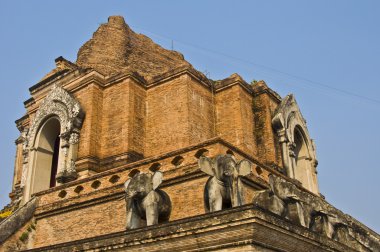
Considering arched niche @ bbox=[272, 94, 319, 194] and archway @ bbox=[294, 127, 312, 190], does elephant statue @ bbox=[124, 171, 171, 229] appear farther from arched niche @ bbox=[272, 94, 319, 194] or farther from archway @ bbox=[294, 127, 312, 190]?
archway @ bbox=[294, 127, 312, 190]

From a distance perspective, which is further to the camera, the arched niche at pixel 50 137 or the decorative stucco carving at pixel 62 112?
the decorative stucco carving at pixel 62 112

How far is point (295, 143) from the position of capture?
18.3m

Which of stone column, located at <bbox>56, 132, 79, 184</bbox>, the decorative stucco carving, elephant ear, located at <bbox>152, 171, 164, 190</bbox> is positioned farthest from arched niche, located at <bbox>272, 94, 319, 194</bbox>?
elephant ear, located at <bbox>152, 171, 164, 190</bbox>

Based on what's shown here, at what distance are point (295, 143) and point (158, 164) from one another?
8.31 m

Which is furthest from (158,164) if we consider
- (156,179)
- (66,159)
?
(66,159)

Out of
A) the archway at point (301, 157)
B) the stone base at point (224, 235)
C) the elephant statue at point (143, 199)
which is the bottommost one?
the stone base at point (224, 235)

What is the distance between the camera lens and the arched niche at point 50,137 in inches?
600

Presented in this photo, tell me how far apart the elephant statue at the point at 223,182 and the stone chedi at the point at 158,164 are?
0.02m

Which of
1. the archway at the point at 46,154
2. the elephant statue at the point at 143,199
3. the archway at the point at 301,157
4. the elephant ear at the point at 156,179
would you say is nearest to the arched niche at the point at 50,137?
the archway at the point at 46,154

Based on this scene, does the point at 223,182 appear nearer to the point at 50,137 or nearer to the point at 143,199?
the point at 143,199

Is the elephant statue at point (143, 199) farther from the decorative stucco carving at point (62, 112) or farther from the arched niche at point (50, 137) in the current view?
the decorative stucco carving at point (62, 112)

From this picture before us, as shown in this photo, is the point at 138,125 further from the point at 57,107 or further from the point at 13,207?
the point at 13,207

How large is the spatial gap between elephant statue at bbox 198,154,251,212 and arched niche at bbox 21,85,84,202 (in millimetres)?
6696

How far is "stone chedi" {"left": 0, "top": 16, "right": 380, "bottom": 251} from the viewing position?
7297 mm
